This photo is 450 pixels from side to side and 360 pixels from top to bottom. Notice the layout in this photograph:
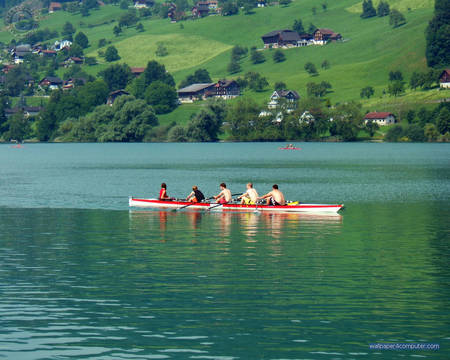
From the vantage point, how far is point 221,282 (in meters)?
33.2

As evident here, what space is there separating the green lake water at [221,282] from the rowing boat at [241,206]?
0.76 meters

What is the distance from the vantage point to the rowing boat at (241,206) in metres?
59.2

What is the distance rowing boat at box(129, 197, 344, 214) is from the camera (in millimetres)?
59156

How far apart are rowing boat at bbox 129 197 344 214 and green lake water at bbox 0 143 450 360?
2.48 feet

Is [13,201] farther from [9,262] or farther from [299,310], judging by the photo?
[299,310]

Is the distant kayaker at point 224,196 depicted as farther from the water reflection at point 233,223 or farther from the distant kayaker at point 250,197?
the distant kayaker at point 250,197

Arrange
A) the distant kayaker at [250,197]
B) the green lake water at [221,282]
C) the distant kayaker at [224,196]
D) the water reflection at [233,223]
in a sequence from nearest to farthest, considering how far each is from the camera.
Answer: the green lake water at [221,282], the water reflection at [233,223], the distant kayaker at [250,197], the distant kayaker at [224,196]

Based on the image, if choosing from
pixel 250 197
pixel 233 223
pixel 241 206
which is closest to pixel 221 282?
pixel 233 223

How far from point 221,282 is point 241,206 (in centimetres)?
2825

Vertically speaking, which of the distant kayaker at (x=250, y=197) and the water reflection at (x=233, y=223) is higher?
the distant kayaker at (x=250, y=197)

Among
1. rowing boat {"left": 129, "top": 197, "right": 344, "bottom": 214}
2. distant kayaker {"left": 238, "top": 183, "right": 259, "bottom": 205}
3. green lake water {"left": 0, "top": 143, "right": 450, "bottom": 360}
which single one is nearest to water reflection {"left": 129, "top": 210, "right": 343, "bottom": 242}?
green lake water {"left": 0, "top": 143, "right": 450, "bottom": 360}

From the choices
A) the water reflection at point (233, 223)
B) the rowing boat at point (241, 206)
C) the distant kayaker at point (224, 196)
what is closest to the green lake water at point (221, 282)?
the water reflection at point (233, 223)

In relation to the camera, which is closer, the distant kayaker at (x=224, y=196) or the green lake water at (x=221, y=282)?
the green lake water at (x=221, y=282)

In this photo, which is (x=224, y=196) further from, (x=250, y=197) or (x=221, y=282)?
(x=221, y=282)
